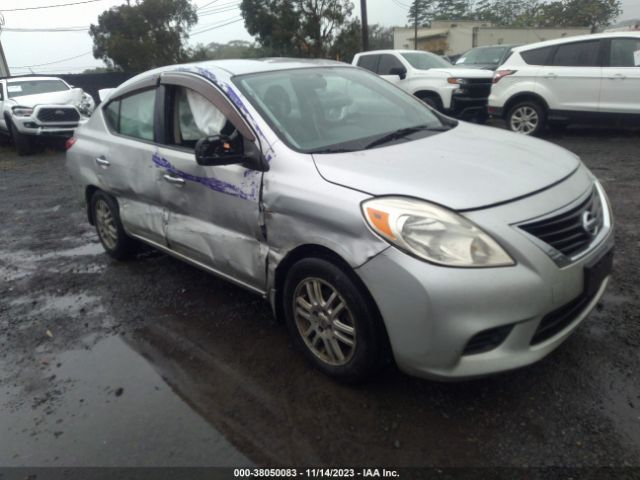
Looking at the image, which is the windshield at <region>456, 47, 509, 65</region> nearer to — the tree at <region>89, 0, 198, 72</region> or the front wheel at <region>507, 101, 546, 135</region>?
the front wheel at <region>507, 101, 546, 135</region>

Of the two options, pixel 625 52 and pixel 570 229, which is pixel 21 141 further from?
pixel 570 229

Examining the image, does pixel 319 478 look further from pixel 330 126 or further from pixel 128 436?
pixel 330 126

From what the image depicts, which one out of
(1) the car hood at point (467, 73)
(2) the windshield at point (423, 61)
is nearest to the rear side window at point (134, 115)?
(1) the car hood at point (467, 73)

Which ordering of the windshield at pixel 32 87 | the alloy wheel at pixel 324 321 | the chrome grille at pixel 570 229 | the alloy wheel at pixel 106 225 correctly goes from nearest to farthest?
the chrome grille at pixel 570 229, the alloy wheel at pixel 324 321, the alloy wheel at pixel 106 225, the windshield at pixel 32 87

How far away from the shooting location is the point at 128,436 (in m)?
2.45

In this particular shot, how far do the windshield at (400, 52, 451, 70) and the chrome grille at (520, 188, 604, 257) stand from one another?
9362mm

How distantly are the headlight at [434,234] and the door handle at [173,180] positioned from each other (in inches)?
62.9

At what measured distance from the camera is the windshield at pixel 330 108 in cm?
293

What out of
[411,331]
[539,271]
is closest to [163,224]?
[411,331]

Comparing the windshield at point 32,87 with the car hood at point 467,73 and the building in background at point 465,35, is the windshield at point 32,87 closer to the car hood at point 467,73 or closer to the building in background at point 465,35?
the car hood at point 467,73

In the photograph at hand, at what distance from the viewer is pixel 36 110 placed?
40.1ft

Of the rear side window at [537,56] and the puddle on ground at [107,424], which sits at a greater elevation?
the rear side window at [537,56]

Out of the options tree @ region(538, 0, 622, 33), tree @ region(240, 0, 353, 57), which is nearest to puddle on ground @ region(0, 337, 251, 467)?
tree @ region(240, 0, 353, 57)

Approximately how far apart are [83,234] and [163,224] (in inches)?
100
